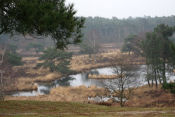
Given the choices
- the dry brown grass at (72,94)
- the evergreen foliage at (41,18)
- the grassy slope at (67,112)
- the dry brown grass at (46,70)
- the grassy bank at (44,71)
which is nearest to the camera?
the evergreen foliage at (41,18)

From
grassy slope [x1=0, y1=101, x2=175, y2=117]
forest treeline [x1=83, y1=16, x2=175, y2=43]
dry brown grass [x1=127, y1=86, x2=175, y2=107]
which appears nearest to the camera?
grassy slope [x1=0, y1=101, x2=175, y2=117]

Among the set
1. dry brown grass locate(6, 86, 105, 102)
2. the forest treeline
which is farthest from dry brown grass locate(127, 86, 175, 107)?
the forest treeline

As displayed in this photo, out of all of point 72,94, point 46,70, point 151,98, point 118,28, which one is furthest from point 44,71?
point 118,28

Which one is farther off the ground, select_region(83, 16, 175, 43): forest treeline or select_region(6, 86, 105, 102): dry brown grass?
select_region(83, 16, 175, 43): forest treeline

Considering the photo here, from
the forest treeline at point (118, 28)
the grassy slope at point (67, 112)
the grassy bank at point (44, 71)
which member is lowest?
the grassy bank at point (44, 71)

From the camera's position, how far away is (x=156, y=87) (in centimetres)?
3838

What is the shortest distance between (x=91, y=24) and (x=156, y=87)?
97.1 meters

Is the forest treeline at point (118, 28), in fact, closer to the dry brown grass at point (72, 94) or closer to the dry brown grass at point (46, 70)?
the dry brown grass at point (46, 70)

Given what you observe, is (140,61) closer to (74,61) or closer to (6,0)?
(74,61)

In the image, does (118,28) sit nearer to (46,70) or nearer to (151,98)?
(46,70)

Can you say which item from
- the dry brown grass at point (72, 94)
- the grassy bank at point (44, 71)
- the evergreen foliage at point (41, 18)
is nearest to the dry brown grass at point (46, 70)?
the grassy bank at point (44, 71)

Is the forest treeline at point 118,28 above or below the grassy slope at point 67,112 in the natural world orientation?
above

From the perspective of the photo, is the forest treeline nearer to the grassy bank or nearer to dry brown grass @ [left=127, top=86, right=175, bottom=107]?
the grassy bank

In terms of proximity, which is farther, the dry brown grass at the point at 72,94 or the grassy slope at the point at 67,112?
the dry brown grass at the point at 72,94
